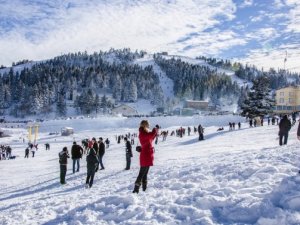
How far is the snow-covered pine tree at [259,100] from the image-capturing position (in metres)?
58.6

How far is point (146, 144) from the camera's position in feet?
30.7

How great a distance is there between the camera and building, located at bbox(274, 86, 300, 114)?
89812mm

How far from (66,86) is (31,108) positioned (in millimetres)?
31400

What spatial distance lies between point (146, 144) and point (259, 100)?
52.9 meters

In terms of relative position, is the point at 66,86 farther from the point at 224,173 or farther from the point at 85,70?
the point at 224,173

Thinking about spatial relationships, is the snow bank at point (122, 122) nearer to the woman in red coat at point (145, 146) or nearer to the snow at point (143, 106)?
the snow at point (143, 106)

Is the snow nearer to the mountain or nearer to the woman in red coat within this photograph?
the mountain

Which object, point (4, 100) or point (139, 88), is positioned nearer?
point (4, 100)

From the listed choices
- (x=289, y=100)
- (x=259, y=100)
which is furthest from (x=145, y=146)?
(x=289, y=100)

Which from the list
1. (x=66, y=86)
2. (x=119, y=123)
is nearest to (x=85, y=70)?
(x=66, y=86)

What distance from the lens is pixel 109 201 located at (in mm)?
8891

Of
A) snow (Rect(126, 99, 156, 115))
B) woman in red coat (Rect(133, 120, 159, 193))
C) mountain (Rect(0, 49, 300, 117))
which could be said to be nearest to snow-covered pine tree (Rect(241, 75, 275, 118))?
woman in red coat (Rect(133, 120, 159, 193))

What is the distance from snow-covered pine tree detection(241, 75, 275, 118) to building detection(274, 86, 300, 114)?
3241cm

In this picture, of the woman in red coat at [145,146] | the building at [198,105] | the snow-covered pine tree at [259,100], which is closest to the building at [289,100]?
the snow-covered pine tree at [259,100]
